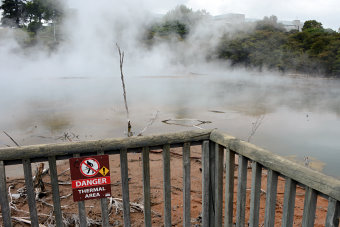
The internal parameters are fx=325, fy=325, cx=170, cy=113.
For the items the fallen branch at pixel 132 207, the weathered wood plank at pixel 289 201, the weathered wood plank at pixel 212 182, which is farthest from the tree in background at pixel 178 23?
the weathered wood plank at pixel 289 201

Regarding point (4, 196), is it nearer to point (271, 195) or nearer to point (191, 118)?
point (271, 195)

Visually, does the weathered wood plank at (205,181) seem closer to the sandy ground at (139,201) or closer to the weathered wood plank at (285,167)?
the weathered wood plank at (285,167)

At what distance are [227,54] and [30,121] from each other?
2344 cm

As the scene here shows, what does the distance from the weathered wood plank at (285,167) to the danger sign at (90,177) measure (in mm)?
624

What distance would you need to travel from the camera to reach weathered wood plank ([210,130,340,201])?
119 cm

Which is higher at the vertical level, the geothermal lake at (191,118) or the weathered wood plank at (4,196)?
the weathered wood plank at (4,196)

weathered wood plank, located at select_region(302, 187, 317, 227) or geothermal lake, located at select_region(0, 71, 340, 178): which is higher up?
weathered wood plank, located at select_region(302, 187, 317, 227)

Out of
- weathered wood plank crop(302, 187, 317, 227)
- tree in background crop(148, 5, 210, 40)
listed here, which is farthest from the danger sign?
tree in background crop(148, 5, 210, 40)

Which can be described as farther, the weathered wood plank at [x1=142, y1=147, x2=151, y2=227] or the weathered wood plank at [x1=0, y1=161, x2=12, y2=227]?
the weathered wood plank at [x1=142, y1=147, x2=151, y2=227]

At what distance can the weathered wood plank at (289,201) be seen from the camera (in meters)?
1.38

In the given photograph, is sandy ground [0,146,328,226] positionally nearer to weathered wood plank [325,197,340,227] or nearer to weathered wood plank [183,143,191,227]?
weathered wood plank [183,143,191,227]

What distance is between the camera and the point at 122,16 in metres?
27.4

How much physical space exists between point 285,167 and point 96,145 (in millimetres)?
903

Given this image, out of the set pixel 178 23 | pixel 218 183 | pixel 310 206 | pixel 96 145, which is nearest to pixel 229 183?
pixel 218 183
